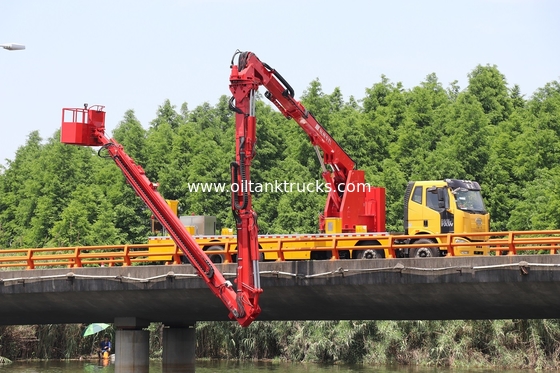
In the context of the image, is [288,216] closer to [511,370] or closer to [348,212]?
[511,370]

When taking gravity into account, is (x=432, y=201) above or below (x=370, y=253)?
above

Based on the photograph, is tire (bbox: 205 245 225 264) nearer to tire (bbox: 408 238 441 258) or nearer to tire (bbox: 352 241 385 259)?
tire (bbox: 352 241 385 259)

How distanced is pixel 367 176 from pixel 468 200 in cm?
3429

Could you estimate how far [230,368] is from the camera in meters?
60.1

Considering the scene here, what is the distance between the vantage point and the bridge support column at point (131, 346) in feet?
137

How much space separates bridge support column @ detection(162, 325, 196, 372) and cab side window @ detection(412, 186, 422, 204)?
10885 mm

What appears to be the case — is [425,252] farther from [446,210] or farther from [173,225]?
[173,225]

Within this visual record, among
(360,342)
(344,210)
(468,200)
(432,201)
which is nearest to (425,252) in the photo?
(432,201)

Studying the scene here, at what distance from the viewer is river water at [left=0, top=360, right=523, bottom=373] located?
190 ft

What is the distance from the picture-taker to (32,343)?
224 ft

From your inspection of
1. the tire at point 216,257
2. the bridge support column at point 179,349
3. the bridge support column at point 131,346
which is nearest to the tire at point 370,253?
the tire at point 216,257

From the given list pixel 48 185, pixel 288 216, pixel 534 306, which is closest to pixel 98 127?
pixel 534 306

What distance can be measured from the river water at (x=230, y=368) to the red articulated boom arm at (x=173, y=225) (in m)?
20.4

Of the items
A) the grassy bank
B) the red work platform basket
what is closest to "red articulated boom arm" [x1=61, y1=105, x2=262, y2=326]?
the red work platform basket
